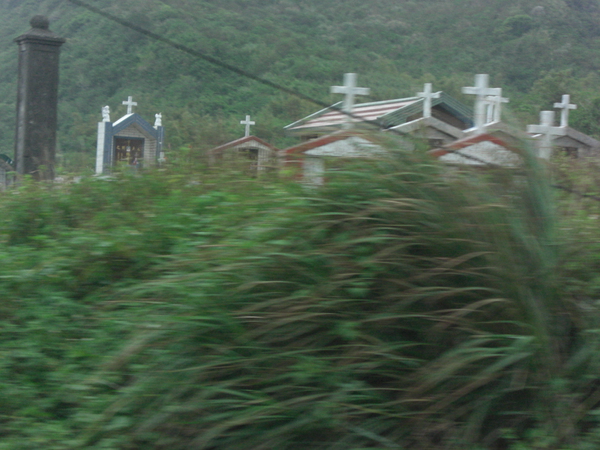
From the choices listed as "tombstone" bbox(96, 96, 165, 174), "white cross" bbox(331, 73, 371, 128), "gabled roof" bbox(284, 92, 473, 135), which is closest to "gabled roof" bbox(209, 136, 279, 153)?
"gabled roof" bbox(284, 92, 473, 135)

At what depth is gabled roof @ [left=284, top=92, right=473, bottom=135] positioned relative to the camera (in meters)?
4.68

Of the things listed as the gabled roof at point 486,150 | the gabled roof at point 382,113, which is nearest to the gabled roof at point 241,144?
the gabled roof at point 382,113

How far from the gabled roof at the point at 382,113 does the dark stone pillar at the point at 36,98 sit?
9.77 ft

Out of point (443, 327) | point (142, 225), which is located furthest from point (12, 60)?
point (443, 327)

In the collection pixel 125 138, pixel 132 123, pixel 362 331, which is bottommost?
pixel 362 331

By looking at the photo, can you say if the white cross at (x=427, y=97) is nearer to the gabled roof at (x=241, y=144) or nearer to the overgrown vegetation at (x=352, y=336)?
the gabled roof at (x=241, y=144)

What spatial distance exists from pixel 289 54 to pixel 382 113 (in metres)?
22.1

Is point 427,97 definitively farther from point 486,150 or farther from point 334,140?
point 334,140

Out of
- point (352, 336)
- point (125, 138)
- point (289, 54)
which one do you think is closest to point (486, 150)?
point (352, 336)

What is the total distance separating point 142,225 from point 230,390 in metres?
1.94

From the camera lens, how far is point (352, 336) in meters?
2.77

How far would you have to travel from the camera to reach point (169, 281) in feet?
10.2

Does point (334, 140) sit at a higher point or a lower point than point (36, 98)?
lower

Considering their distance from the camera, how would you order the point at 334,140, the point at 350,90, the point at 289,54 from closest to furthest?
the point at 334,140 < the point at 350,90 < the point at 289,54
